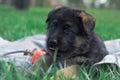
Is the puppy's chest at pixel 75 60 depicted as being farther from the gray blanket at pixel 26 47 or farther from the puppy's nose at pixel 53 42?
the gray blanket at pixel 26 47

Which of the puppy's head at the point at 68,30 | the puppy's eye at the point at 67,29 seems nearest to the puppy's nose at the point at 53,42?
the puppy's head at the point at 68,30

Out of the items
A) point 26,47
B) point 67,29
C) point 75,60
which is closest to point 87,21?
point 67,29

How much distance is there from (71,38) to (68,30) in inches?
3.8

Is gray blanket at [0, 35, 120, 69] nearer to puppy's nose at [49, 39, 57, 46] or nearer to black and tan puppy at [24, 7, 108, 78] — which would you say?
black and tan puppy at [24, 7, 108, 78]

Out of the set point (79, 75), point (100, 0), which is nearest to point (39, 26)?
point (79, 75)

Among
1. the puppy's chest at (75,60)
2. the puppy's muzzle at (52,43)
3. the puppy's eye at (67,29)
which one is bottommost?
the puppy's chest at (75,60)

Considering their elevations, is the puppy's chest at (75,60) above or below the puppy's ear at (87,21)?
below

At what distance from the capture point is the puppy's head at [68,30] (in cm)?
467

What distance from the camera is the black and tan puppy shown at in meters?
4.70

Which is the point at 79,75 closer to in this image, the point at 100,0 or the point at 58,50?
the point at 58,50

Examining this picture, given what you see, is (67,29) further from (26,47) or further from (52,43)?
(26,47)

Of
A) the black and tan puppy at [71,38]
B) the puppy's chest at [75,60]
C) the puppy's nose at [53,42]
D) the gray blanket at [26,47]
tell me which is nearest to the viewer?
the puppy's nose at [53,42]

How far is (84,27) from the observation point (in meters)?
4.83

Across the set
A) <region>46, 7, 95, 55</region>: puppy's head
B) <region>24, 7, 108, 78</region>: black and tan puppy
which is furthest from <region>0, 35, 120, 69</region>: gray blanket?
<region>46, 7, 95, 55</region>: puppy's head
